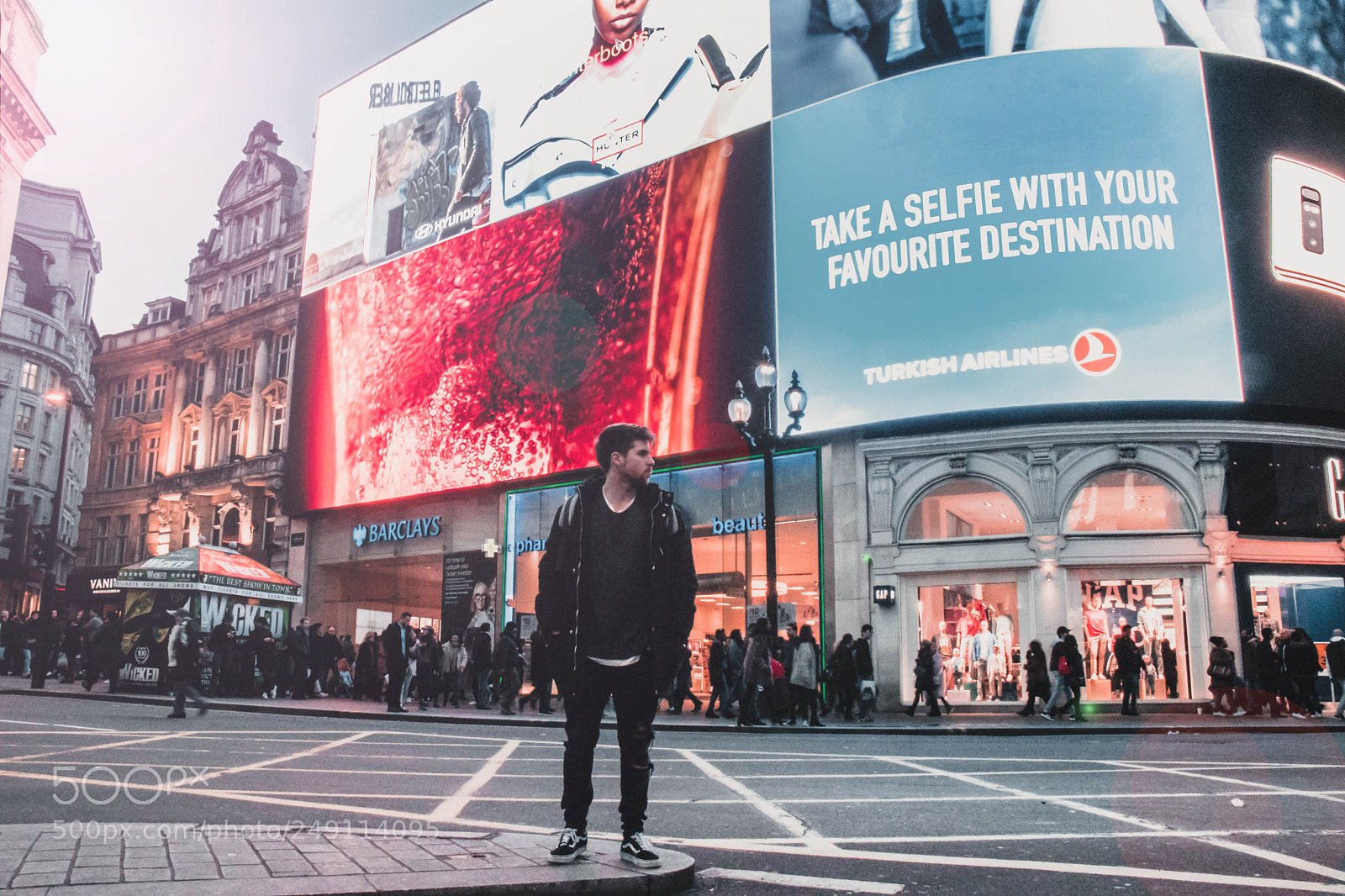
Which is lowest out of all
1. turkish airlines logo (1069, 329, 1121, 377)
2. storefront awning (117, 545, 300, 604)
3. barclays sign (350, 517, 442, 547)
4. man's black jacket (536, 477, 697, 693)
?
man's black jacket (536, 477, 697, 693)

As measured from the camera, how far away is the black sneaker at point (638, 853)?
160 inches

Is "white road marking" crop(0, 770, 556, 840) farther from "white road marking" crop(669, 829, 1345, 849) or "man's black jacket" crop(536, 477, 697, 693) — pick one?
"man's black jacket" crop(536, 477, 697, 693)

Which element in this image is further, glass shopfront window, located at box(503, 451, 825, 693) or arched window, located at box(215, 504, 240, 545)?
arched window, located at box(215, 504, 240, 545)

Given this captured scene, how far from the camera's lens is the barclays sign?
102 feet

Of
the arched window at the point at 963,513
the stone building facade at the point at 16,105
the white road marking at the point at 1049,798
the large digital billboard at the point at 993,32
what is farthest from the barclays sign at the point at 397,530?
the stone building facade at the point at 16,105

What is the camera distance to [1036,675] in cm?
1917

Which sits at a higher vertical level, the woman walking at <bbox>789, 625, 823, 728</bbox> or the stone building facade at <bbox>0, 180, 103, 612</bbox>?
the stone building facade at <bbox>0, 180, 103, 612</bbox>

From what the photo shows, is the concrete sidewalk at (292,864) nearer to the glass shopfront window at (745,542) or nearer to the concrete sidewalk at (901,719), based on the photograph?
the concrete sidewalk at (901,719)

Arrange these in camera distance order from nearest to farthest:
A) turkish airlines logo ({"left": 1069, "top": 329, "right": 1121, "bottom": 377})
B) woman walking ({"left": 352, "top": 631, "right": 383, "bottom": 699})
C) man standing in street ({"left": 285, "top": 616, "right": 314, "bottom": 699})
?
turkish airlines logo ({"left": 1069, "top": 329, "right": 1121, "bottom": 377}), woman walking ({"left": 352, "top": 631, "right": 383, "bottom": 699}), man standing in street ({"left": 285, "top": 616, "right": 314, "bottom": 699})

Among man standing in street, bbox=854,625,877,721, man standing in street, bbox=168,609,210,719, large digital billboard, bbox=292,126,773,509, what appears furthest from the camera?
large digital billboard, bbox=292,126,773,509

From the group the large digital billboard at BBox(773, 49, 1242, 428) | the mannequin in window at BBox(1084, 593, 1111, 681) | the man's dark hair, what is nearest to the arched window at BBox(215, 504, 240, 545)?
the large digital billboard at BBox(773, 49, 1242, 428)

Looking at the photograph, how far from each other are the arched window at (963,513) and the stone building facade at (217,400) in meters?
22.3

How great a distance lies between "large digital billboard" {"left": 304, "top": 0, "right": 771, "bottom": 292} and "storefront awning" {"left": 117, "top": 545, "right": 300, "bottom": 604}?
1276cm

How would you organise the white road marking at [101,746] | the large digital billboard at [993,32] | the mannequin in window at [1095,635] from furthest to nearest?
1. the large digital billboard at [993,32]
2. the mannequin in window at [1095,635]
3. the white road marking at [101,746]
